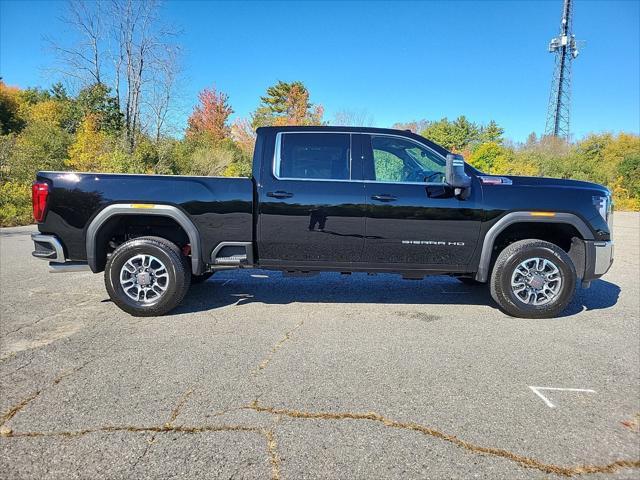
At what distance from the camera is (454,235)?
174 inches

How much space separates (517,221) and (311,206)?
2.23m

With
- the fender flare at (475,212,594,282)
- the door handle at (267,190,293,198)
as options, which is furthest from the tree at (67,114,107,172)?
the fender flare at (475,212,594,282)

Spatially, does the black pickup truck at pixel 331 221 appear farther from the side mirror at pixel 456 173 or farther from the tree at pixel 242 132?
the tree at pixel 242 132

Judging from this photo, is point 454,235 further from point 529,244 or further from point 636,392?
point 636,392

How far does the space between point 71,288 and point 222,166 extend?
1807 cm

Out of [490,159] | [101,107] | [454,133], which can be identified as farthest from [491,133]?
[101,107]

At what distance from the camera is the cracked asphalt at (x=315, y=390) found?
2.14 m

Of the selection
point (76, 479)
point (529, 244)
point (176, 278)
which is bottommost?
point (76, 479)

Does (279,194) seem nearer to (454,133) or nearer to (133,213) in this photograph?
(133,213)

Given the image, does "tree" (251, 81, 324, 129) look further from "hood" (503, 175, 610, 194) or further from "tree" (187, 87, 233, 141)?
"hood" (503, 175, 610, 194)

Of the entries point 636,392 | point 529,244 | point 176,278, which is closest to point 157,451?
point 176,278

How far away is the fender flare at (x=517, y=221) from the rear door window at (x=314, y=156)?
1.66 metres

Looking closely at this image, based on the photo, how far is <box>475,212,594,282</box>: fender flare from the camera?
442 centimetres

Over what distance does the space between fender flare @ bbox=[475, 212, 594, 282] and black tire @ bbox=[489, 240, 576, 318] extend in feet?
0.57
